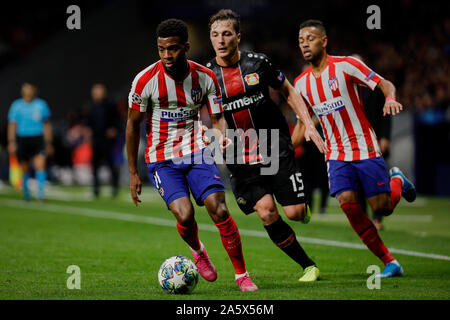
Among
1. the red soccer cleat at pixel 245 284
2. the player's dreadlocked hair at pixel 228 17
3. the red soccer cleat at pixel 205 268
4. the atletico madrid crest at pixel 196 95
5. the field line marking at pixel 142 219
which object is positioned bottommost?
the field line marking at pixel 142 219

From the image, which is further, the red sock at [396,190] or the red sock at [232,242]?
the red sock at [396,190]

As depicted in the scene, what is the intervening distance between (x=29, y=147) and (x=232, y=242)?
9.99m

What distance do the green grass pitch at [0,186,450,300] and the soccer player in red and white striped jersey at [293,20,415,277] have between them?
21.6 inches

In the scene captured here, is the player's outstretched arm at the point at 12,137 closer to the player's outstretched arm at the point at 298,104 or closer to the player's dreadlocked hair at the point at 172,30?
the player's outstretched arm at the point at 298,104

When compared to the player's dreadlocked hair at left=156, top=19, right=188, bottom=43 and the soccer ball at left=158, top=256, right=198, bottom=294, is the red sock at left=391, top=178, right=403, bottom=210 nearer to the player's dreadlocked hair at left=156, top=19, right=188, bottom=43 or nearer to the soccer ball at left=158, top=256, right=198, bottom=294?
the soccer ball at left=158, top=256, right=198, bottom=294

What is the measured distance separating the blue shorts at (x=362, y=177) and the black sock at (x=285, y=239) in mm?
643

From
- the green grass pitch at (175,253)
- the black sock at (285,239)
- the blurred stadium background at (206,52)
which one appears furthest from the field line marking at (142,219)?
the blurred stadium background at (206,52)

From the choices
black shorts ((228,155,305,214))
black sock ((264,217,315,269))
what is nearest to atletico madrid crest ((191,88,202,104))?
black shorts ((228,155,305,214))

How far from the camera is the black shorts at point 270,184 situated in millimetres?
6582

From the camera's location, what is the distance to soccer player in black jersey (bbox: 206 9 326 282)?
6535 millimetres

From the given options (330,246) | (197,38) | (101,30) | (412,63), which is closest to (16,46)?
(101,30)

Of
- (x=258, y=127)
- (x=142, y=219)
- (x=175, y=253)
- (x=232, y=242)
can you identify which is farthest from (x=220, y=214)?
(x=142, y=219)

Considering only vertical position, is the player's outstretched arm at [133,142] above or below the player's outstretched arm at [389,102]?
below
